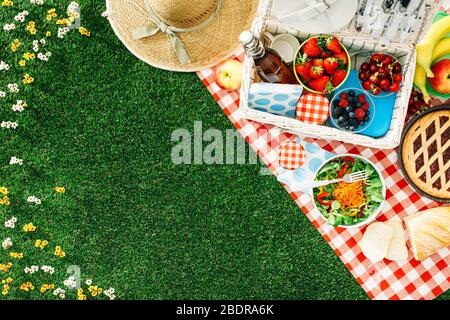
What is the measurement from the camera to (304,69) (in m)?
1.98

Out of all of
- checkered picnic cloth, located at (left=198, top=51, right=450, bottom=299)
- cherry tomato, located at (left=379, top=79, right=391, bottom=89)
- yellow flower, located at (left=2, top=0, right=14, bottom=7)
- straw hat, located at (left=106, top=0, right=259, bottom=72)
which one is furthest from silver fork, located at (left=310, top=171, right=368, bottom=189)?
yellow flower, located at (left=2, top=0, right=14, bottom=7)

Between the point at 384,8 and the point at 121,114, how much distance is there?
1.42 m

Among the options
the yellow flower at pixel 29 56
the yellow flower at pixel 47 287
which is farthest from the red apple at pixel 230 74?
the yellow flower at pixel 47 287

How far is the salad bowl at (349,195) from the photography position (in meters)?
2.16

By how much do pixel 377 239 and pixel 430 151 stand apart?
0.45 m

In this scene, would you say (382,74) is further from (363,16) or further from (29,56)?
(29,56)

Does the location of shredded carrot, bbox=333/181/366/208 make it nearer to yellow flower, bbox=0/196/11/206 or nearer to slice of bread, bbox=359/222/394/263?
slice of bread, bbox=359/222/394/263

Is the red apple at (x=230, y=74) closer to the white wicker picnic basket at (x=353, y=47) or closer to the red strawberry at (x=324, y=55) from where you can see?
the white wicker picnic basket at (x=353, y=47)

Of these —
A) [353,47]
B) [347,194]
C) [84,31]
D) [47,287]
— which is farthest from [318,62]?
[47,287]

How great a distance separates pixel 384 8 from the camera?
1806mm

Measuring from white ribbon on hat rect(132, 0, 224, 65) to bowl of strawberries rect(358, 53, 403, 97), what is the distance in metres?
0.67

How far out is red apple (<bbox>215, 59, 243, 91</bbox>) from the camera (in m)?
2.31
